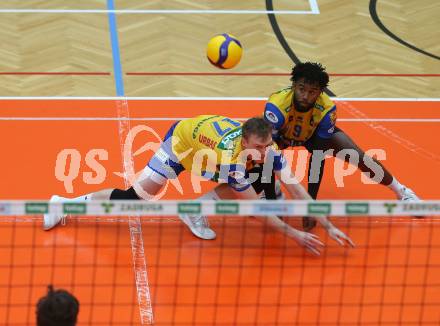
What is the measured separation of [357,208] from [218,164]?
7.13ft

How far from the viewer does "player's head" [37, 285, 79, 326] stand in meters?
6.14

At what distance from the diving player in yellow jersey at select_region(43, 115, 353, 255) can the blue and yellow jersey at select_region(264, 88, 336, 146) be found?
0.43m

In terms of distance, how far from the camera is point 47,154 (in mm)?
11672

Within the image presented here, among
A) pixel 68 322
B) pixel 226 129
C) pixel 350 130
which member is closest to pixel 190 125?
pixel 226 129

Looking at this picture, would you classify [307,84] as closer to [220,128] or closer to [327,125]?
[327,125]

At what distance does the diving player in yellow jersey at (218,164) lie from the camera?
9.48 metres

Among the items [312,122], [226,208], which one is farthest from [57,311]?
[312,122]

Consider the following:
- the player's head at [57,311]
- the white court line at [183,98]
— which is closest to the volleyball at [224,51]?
the white court line at [183,98]

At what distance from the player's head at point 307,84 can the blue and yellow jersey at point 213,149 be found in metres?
0.64

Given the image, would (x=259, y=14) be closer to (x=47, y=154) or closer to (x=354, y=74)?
(x=354, y=74)

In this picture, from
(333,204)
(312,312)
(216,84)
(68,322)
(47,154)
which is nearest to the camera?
(68,322)

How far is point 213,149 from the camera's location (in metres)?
9.73

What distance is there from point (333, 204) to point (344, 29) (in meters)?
7.79

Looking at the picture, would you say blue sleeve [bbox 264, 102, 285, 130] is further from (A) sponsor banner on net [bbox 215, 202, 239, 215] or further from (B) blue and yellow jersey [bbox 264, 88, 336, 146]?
(A) sponsor banner on net [bbox 215, 202, 239, 215]
